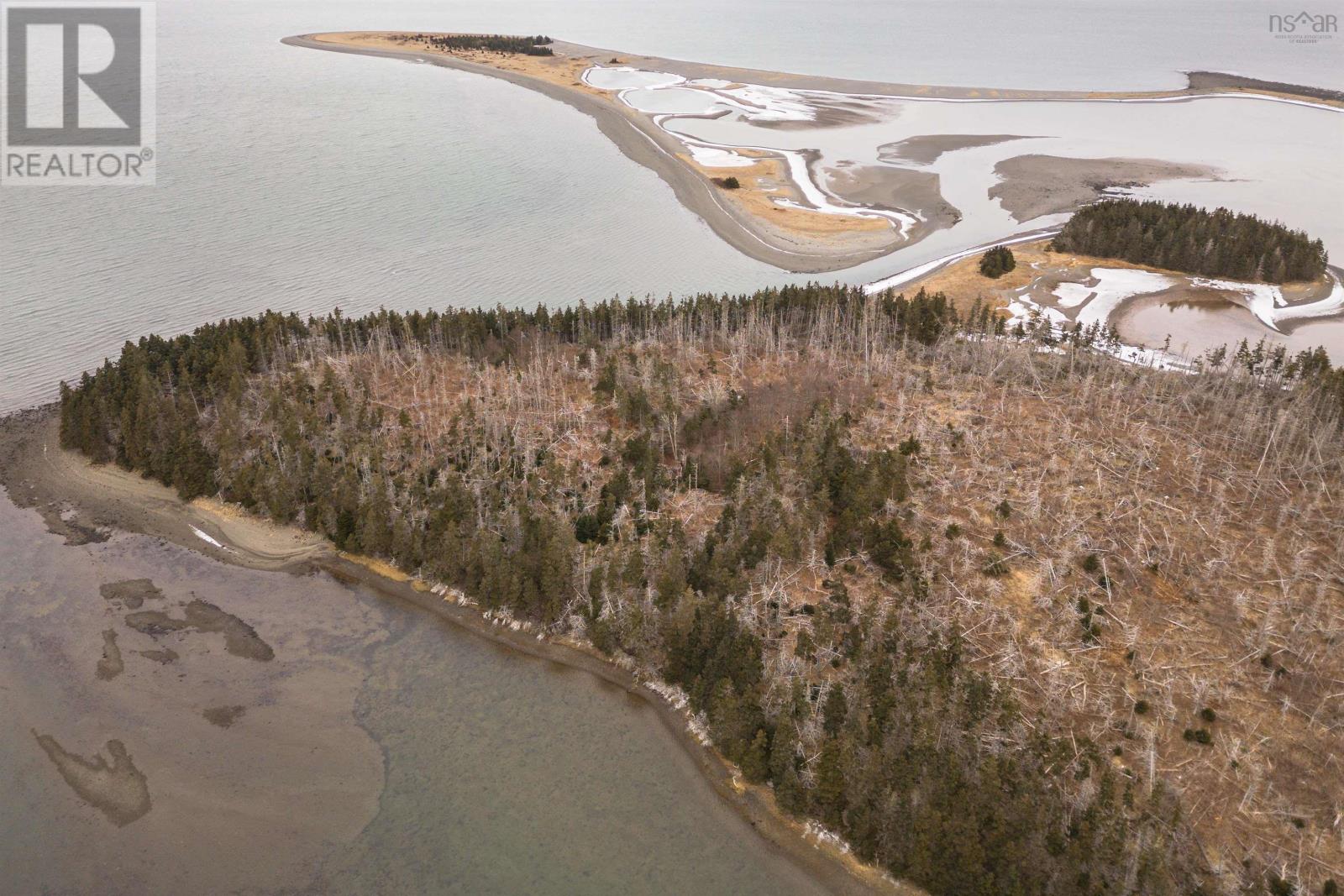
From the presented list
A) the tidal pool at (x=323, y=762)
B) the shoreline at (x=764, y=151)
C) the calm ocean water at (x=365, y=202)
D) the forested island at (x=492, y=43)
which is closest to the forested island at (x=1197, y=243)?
the shoreline at (x=764, y=151)

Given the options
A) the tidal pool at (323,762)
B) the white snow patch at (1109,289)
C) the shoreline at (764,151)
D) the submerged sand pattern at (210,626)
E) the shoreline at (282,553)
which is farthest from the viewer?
the shoreline at (764,151)

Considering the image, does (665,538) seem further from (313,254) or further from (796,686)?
(313,254)

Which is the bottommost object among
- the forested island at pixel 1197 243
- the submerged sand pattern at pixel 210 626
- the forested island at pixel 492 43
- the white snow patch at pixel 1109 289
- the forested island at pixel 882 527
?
the submerged sand pattern at pixel 210 626

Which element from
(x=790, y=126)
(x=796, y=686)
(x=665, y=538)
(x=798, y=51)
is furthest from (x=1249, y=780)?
(x=798, y=51)

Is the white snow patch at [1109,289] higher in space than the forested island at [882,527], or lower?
higher

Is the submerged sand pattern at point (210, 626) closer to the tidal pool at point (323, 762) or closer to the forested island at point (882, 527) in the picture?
the tidal pool at point (323, 762)

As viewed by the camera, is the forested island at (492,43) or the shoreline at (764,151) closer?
the shoreline at (764,151)
